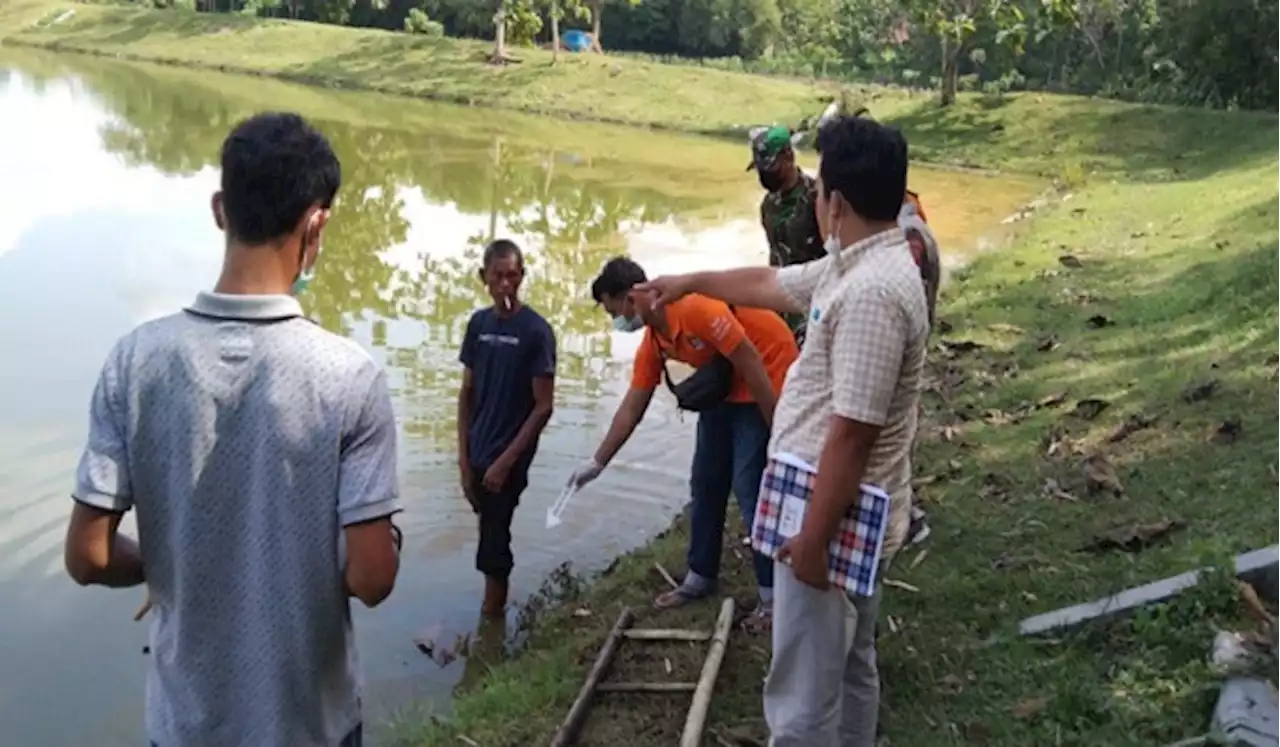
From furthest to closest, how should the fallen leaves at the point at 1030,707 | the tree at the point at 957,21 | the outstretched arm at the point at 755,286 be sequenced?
the tree at the point at 957,21 → the fallen leaves at the point at 1030,707 → the outstretched arm at the point at 755,286

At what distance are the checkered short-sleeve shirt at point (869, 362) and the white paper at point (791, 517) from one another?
0.12 meters

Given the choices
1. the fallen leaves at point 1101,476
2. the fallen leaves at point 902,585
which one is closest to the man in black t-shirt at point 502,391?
the fallen leaves at point 902,585

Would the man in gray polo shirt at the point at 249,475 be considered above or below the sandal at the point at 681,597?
above

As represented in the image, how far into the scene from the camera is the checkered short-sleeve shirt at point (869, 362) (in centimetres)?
299

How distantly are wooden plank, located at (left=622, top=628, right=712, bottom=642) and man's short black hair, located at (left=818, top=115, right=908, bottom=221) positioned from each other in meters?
2.43

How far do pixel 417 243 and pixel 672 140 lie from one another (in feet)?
56.4

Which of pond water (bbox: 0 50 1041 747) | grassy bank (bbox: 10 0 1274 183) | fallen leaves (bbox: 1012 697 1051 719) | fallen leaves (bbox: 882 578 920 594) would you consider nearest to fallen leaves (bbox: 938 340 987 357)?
pond water (bbox: 0 50 1041 747)

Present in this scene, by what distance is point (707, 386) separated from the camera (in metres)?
4.96

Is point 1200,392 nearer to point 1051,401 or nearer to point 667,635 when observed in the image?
point 1051,401

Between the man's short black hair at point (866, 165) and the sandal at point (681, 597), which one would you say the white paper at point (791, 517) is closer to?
the man's short black hair at point (866, 165)

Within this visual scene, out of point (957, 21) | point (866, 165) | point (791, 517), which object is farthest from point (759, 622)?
point (957, 21)

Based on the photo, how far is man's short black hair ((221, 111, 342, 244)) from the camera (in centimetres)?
218

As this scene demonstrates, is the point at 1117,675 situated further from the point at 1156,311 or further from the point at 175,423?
the point at 1156,311

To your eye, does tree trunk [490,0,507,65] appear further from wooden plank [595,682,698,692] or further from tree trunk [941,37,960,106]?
wooden plank [595,682,698,692]
